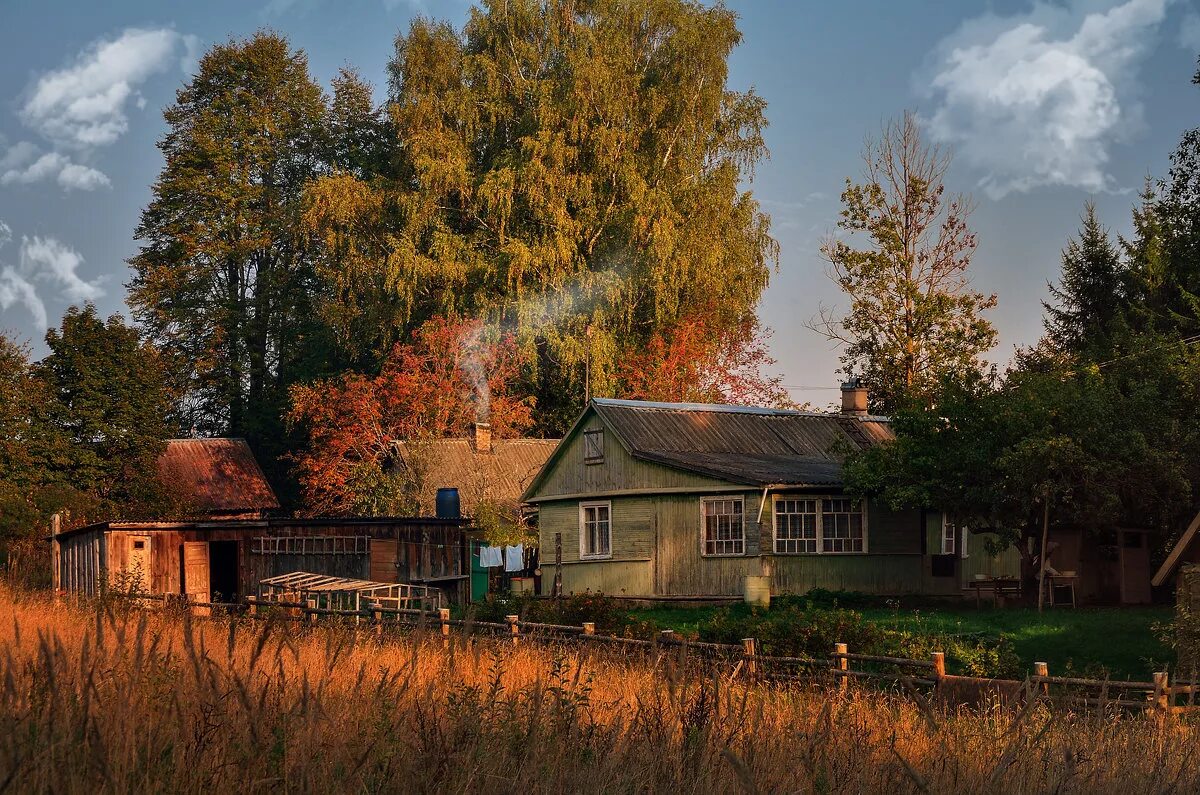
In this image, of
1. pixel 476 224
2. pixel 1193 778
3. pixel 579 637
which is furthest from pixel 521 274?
pixel 1193 778

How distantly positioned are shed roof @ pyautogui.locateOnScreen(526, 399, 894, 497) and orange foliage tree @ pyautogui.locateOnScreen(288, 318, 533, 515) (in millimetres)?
9058

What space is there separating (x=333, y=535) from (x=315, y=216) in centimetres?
1309

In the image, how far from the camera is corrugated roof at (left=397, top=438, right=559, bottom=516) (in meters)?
45.5

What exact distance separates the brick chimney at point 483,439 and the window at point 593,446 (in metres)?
10.2

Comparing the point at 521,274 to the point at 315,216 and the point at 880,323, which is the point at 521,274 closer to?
the point at 315,216

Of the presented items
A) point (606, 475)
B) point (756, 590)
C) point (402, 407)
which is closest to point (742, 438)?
point (606, 475)

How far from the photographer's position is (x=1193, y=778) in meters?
7.52

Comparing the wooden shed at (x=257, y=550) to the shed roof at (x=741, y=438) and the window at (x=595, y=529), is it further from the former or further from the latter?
the window at (x=595, y=529)

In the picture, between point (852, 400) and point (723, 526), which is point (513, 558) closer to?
point (723, 526)

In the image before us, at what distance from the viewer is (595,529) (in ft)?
119

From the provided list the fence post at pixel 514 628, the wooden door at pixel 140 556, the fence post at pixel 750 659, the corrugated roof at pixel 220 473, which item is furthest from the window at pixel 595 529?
the fence post at pixel 750 659

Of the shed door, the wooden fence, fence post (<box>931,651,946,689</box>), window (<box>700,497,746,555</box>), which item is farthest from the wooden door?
fence post (<box>931,651,946,689</box>)

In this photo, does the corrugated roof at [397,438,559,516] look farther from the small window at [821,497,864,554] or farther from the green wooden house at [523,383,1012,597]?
the small window at [821,497,864,554]

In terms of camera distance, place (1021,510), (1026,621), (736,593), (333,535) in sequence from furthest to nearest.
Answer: (333,535) → (736,593) → (1021,510) → (1026,621)
